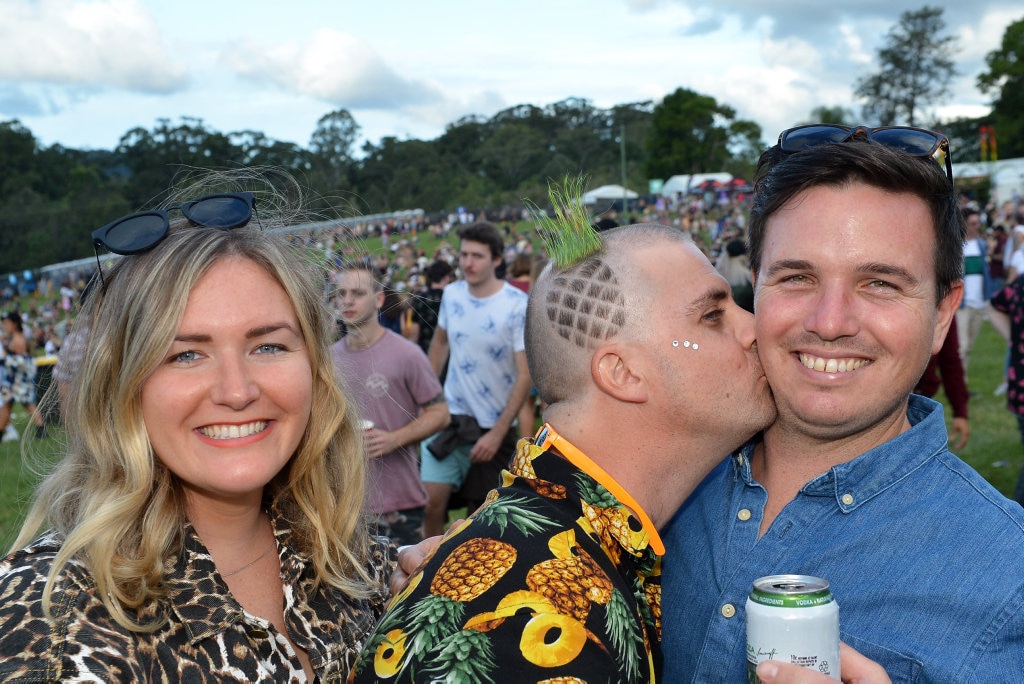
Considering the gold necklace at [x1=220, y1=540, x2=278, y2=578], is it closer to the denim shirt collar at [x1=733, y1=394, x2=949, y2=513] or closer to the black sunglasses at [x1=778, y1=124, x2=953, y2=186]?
the denim shirt collar at [x1=733, y1=394, x2=949, y2=513]

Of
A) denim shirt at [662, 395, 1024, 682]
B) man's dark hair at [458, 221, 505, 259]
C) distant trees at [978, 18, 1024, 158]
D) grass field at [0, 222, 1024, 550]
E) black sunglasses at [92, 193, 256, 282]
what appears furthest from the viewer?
distant trees at [978, 18, 1024, 158]

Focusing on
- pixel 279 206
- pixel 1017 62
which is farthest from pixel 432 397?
pixel 1017 62

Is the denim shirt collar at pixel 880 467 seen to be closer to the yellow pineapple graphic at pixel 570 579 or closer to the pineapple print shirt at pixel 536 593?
the pineapple print shirt at pixel 536 593

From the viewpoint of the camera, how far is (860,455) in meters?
2.10

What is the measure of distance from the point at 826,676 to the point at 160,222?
1.96 metres

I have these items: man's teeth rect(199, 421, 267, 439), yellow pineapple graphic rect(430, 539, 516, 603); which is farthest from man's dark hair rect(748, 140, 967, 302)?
man's teeth rect(199, 421, 267, 439)

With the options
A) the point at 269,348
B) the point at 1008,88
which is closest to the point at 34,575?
the point at 269,348

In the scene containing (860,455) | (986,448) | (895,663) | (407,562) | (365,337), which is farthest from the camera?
(986,448)

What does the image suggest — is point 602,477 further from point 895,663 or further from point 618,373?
point 895,663

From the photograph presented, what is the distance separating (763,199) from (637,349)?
553 mm

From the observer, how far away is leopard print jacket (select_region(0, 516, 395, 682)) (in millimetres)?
1870

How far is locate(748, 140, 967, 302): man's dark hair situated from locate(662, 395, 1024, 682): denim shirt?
400 millimetres

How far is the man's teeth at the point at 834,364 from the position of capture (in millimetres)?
2084

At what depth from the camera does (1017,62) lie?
2768 inches
